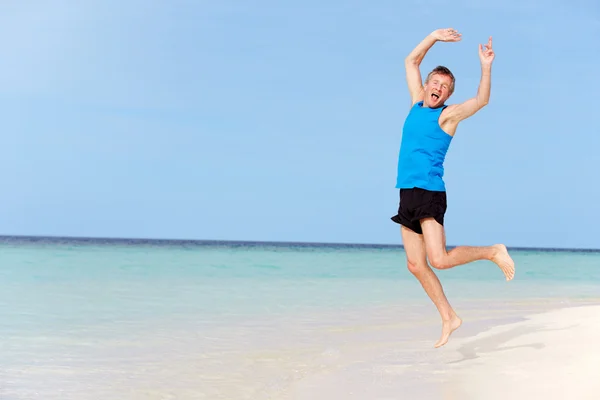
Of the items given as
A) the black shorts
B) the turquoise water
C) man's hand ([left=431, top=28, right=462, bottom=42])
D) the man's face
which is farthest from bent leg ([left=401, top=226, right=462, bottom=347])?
the turquoise water

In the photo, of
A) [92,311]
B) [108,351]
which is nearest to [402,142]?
[108,351]

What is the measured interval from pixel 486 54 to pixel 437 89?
358 mm

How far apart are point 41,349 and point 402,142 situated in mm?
3380

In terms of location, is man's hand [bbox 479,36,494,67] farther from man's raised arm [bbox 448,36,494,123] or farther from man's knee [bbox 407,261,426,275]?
man's knee [bbox 407,261,426,275]

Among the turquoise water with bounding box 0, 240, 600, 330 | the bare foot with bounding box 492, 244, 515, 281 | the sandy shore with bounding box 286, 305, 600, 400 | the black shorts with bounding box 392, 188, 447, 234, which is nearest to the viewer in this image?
the sandy shore with bounding box 286, 305, 600, 400

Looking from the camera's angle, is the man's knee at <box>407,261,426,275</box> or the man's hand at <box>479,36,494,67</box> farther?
the man's knee at <box>407,261,426,275</box>

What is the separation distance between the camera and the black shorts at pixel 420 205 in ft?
14.6

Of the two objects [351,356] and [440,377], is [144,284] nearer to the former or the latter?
[351,356]

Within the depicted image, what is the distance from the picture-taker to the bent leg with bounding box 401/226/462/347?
15.4 feet

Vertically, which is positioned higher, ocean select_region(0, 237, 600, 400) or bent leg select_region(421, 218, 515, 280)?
bent leg select_region(421, 218, 515, 280)

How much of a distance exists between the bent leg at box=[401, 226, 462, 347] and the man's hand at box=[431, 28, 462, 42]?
116 cm

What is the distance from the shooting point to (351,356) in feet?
18.5

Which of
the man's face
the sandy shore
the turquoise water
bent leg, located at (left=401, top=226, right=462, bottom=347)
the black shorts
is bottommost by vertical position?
the turquoise water

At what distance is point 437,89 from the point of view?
4.51 meters
